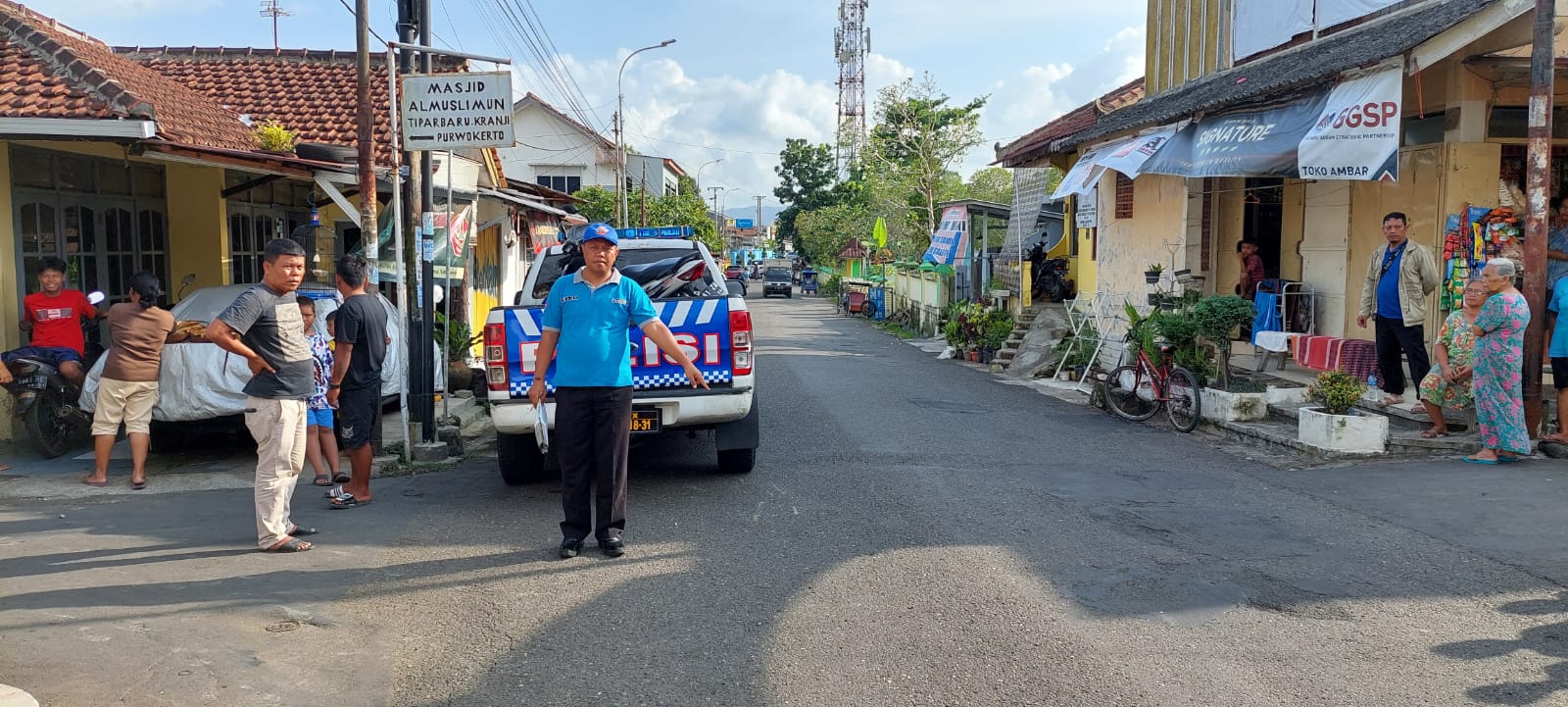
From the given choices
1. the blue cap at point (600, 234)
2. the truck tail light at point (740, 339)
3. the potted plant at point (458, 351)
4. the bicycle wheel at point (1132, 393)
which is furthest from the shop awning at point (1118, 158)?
the blue cap at point (600, 234)

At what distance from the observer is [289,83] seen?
16.9m

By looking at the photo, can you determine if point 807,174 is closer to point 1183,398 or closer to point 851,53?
point 851,53

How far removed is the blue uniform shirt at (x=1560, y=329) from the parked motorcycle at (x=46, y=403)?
11725 millimetres

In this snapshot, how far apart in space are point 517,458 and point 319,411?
143 centimetres

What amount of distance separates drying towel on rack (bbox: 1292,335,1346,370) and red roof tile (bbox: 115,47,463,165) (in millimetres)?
10509

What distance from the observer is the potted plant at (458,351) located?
13727 mm

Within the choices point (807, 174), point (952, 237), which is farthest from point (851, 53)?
point (952, 237)

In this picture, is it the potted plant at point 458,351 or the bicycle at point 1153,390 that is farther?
the potted plant at point 458,351

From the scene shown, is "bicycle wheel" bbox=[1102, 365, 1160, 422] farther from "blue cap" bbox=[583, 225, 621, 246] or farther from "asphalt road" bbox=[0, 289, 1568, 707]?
"blue cap" bbox=[583, 225, 621, 246]

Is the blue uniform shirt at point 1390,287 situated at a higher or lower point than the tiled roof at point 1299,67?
lower

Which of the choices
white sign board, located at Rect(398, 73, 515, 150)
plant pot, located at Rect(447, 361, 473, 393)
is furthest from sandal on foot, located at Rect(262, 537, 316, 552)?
plant pot, located at Rect(447, 361, 473, 393)

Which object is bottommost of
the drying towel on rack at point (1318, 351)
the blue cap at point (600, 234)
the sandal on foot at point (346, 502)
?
the sandal on foot at point (346, 502)

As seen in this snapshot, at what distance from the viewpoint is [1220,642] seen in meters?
4.89

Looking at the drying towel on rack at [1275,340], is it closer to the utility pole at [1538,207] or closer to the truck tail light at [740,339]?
the utility pole at [1538,207]
